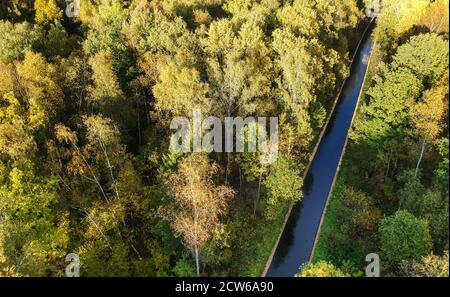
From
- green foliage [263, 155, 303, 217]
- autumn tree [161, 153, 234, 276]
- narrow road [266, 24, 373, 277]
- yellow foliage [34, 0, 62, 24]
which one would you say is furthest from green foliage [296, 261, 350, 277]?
yellow foliage [34, 0, 62, 24]

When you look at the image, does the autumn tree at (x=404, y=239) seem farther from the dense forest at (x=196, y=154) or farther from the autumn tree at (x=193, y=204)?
the autumn tree at (x=193, y=204)

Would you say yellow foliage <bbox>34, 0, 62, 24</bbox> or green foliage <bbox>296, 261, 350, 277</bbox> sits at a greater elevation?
yellow foliage <bbox>34, 0, 62, 24</bbox>

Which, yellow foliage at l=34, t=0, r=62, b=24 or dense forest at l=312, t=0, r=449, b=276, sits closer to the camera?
dense forest at l=312, t=0, r=449, b=276

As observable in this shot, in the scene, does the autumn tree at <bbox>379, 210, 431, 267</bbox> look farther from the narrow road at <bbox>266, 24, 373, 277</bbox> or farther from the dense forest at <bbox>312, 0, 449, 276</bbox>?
the narrow road at <bbox>266, 24, 373, 277</bbox>

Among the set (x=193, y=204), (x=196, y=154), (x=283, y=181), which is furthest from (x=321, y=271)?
(x=196, y=154)

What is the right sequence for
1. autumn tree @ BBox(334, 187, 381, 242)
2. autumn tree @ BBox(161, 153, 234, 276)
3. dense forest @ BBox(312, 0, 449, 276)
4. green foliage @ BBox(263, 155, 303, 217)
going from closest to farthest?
autumn tree @ BBox(161, 153, 234, 276), dense forest @ BBox(312, 0, 449, 276), autumn tree @ BBox(334, 187, 381, 242), green foliage @ BBox(263, 155, 303, 217)

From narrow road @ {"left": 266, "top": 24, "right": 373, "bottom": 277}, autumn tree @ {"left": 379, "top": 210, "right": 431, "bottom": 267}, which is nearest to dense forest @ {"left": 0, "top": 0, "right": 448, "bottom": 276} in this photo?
autumn tree @ {"left": 379, "top": 210, "right": 431, "bottom": 267}

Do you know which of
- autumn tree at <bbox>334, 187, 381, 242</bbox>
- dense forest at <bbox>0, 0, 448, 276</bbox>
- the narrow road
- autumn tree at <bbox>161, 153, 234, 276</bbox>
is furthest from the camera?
the narrow road
